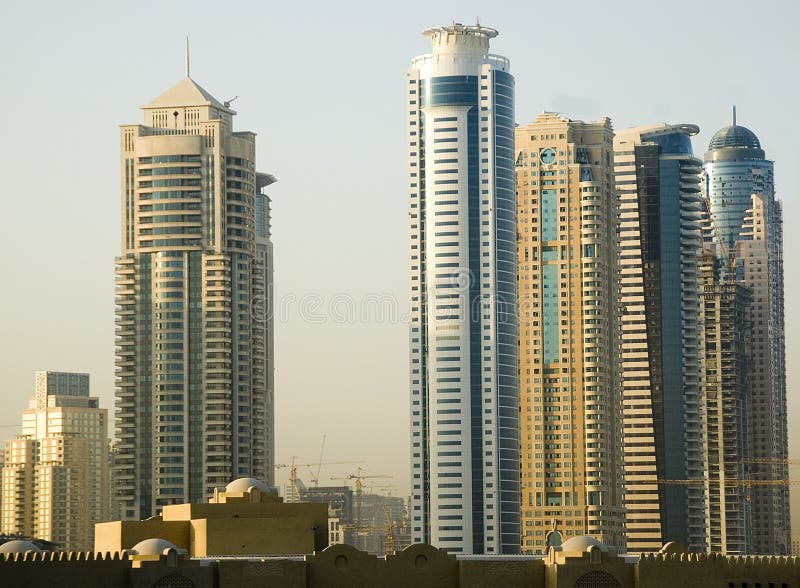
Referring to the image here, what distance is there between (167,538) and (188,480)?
97589 mm

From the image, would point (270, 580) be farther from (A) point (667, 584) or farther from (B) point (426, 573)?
(A) point (667, 584)

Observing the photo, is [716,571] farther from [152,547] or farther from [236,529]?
[152,547]

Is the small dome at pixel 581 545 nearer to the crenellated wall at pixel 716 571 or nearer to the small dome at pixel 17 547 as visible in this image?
the crenellated wall at pixel 716 571

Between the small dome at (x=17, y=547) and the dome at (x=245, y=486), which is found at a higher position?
the dome at (x=245, y=486)

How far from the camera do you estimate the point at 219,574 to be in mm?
88375

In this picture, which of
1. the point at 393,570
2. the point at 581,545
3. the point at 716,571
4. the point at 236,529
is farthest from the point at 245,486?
the point at 716,571

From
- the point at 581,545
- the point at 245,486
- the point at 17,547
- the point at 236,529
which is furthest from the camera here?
A: the point at 245,486

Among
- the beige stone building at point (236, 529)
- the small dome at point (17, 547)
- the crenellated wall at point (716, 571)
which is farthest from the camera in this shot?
the beige stone building at point (236, 529)

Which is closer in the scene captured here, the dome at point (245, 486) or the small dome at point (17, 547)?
the small dome at point (17, 547)

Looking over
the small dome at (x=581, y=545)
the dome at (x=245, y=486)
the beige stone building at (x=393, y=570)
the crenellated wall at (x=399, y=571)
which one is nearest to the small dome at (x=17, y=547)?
the beige stone building at (x=393, y=570)

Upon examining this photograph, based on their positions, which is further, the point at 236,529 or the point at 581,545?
the point at 236,529

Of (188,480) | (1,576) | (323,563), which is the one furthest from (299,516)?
(188,480)

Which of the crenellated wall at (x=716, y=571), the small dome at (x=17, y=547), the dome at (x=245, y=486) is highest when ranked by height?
the dome at (x=245, y=486)

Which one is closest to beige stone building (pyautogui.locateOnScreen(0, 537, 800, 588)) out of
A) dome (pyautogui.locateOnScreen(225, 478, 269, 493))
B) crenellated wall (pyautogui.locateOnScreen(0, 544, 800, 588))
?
crenellated wall (pyautogui.locateOnScreen(0, 544, 800, 588))
